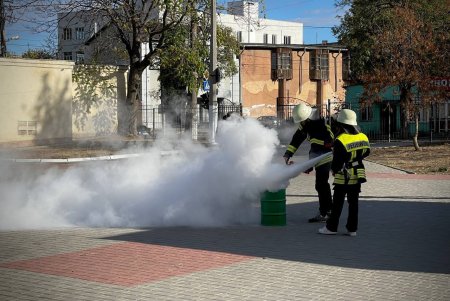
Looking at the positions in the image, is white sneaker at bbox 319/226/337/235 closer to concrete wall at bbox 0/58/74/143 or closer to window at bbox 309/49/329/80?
concrete wall at bbox 0/58/74/143

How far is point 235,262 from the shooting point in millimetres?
8508

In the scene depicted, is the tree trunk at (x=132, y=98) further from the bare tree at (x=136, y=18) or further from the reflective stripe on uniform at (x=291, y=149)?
the reflective stripe on uniform at (x=291, y=149)

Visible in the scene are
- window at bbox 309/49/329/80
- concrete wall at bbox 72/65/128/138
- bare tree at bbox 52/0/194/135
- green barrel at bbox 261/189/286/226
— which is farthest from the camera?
window at bbox 309/49/329/80

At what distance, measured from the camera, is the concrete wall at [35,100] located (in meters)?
28.9

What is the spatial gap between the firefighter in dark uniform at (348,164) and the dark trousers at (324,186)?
1.14 metres

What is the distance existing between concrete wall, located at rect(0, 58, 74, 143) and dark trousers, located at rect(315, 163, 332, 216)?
784 inches

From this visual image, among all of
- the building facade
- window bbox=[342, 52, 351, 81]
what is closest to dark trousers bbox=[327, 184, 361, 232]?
the building facade

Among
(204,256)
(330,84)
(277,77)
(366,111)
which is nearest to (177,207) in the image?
(204,256)

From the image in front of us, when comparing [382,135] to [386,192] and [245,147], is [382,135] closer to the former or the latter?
[386,192]

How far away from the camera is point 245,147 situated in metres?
11.2

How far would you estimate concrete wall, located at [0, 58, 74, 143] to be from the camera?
1137 inches

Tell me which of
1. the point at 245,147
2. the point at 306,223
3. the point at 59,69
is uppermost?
the point at 59,69

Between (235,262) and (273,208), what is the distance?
2.87 metres

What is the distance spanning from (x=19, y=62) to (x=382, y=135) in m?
22.3
